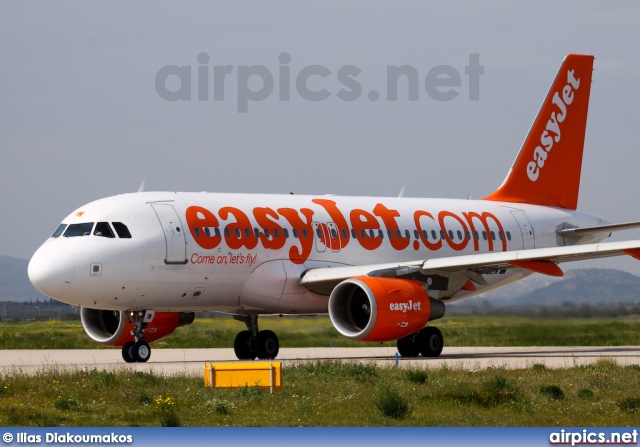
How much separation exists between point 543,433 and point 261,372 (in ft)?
24.2

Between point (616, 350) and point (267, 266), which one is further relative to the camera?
point (616, 350)

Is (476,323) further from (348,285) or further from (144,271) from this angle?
(144,271)

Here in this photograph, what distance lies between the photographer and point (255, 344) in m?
32.8

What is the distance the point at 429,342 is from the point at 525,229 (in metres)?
7.53

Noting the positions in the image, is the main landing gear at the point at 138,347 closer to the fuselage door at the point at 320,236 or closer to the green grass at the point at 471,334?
the fuselage door at the point at 320,236

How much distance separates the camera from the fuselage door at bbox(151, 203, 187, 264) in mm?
29094

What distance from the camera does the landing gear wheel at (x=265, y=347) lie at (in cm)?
3275

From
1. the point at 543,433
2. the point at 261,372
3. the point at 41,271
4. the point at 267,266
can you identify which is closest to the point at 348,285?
the point at 267,266

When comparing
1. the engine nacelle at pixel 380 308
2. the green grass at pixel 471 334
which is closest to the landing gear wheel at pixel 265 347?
the green grass at pixel 471 334

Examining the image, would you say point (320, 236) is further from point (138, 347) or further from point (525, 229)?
point (525, 229)

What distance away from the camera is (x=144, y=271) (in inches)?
1128

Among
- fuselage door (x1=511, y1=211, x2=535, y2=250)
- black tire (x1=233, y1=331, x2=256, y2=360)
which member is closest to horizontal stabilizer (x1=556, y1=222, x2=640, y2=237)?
fuselage door (x1=511, y1=211, x2=535, y2=250)

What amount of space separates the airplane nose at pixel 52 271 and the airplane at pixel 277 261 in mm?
31

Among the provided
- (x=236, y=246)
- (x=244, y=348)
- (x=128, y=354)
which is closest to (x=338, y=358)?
(x=244, y=348)
